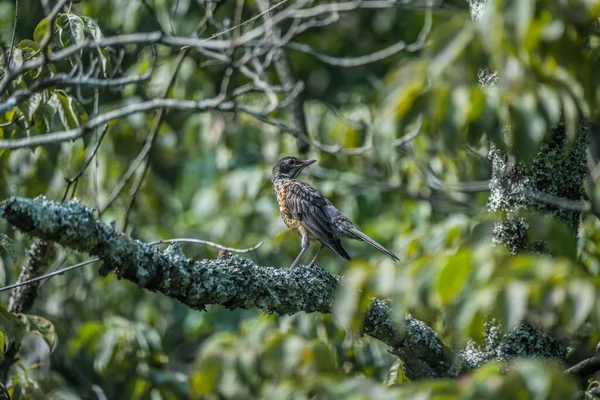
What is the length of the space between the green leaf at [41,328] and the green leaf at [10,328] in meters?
0.58

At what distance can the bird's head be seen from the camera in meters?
7.49

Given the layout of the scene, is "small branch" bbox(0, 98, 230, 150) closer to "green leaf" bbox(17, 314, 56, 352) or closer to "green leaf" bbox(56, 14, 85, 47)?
"green leaf" bbox(56, 14, 85, 47)

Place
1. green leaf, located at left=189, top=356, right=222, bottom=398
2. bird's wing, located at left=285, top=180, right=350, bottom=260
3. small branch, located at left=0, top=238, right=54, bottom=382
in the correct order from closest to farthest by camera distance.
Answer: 1. green leaf, located at left=189, top=356, right=222, bottom=398
2. small branch, located at left=0, top=238, right=54, bottom=382
3. bird's wing, located at left=285, top=180, right=350, bottom=260

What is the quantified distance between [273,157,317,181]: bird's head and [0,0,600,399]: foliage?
16.3 inches

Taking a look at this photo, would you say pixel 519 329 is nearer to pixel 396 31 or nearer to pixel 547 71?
pixel 547 71

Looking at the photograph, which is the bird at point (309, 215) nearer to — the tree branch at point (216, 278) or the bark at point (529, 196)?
the tree branch at point (216, 278)

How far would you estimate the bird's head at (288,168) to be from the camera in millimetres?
7493

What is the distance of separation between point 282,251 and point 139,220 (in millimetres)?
1884

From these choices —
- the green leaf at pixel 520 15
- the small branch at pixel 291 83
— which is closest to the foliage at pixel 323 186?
the green leaf at pixel 520 15

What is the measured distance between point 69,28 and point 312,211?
8.76 feet

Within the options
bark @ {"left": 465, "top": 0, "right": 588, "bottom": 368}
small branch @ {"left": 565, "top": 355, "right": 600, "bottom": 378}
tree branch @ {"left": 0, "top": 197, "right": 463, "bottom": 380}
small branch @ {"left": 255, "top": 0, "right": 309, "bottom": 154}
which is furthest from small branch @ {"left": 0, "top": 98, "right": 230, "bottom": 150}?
small branch @ {"left": 255, "top": 0, "right": 309, "bottom": 154}

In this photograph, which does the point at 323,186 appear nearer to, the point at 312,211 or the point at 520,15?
the point at 312,211

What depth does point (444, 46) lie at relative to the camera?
2639 mm

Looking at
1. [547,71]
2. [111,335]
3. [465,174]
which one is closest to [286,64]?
[465,174]
